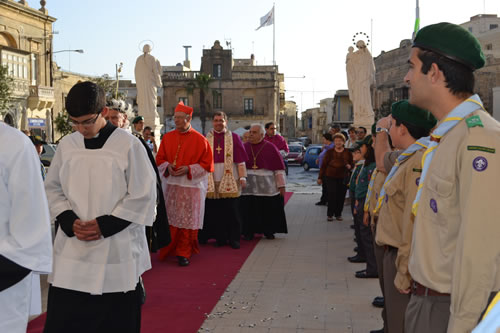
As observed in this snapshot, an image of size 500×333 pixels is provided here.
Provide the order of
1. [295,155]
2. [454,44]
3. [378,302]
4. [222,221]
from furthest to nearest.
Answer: [295,155]
[222,221]
[378,302]
[454,44]

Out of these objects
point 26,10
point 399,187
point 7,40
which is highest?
point 26,10

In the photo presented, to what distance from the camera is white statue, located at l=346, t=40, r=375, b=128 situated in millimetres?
13523

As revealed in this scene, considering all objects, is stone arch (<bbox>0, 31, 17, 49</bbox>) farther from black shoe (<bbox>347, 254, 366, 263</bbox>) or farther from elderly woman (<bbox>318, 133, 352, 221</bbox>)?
black shoe (<bbox>347, 254, 366, 263</bbox>)

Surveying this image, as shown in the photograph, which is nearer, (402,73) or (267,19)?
(402,73)

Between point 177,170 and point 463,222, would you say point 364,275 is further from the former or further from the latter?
point 463,222

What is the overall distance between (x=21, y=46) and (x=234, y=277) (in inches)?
1280

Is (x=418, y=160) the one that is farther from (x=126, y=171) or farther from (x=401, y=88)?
(x=401, y=88)

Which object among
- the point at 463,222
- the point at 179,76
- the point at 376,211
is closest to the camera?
the point at 463,222

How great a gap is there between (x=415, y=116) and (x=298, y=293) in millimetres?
3058

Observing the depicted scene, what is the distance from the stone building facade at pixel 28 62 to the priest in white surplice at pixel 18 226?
32.9 metres

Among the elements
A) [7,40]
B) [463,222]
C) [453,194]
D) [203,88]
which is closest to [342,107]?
Answer: [203,88]

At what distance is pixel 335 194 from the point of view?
11383mm

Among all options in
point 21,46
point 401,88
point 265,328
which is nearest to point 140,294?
point 265,328

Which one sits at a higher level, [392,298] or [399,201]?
[399,201]
